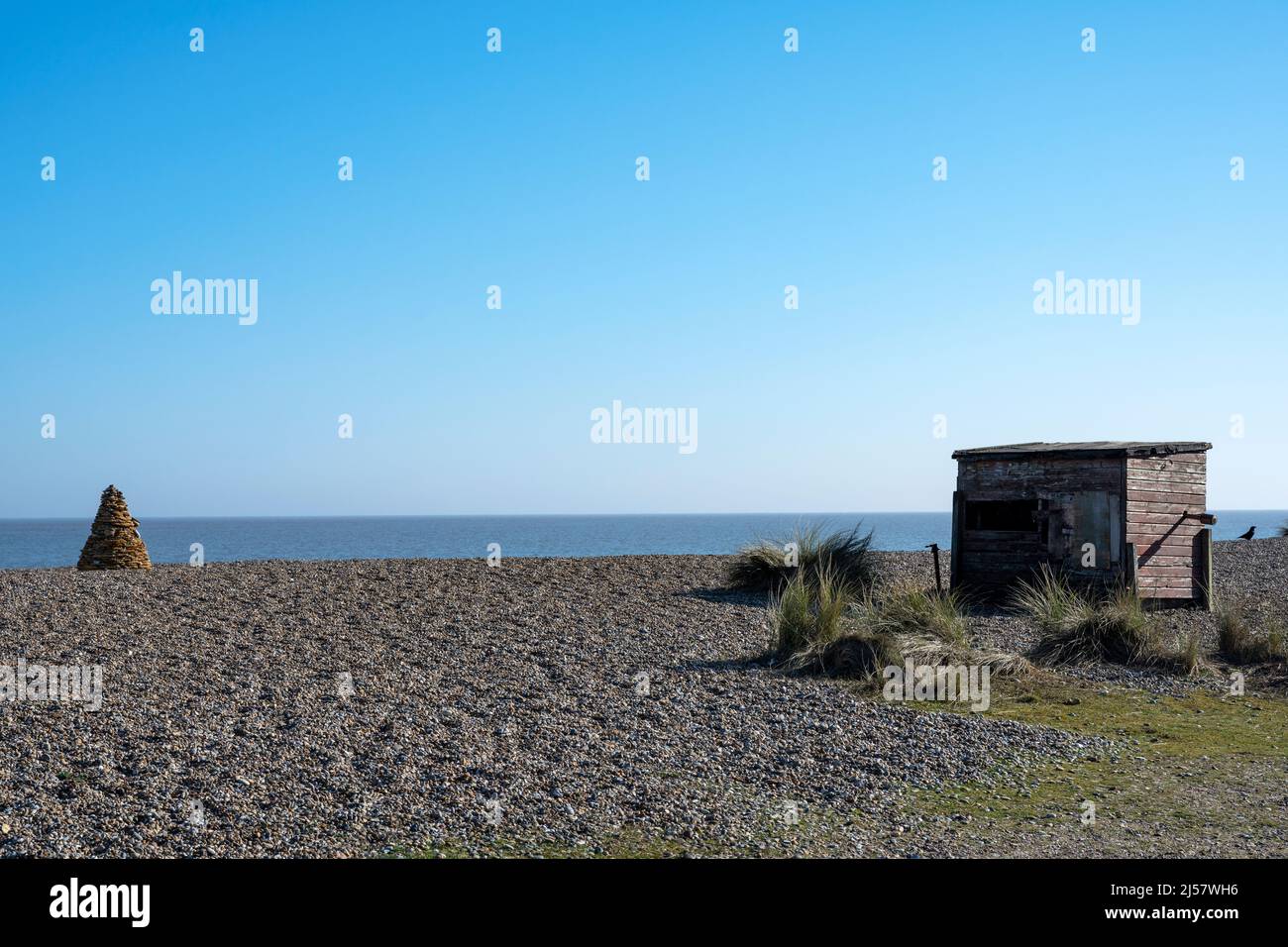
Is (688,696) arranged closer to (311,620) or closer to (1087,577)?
(311,620)

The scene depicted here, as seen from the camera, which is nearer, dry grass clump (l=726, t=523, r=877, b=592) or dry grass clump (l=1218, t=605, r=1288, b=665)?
dry grass clump (l=1218, t=605, r=1288, b=665)

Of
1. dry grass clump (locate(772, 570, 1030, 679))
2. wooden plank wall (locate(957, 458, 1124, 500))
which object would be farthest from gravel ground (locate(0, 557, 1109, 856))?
wooden plank wall (locate(957, 458, 1124, 500))

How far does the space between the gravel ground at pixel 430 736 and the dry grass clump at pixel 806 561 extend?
9.18 feet

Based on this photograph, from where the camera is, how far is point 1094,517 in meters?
16.2

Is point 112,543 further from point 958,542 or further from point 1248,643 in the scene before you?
point 1248,643

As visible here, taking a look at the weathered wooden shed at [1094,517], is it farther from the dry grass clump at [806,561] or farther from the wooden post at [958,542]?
the dry grass clump at [806,561]

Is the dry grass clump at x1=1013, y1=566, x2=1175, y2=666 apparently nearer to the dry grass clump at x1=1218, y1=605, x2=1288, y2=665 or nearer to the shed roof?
the dry grass clump at x1=1218, y1=605, x2=1288, y2=665

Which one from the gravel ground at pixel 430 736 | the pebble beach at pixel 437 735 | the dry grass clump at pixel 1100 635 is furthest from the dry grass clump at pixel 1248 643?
the gravel ground at pixel 430 736

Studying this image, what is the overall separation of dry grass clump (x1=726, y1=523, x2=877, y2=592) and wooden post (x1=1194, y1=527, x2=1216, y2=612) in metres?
5.19

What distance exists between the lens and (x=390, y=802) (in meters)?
6.46

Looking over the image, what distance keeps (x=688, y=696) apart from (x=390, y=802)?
389 centimetres

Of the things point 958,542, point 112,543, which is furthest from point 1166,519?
point 112,543

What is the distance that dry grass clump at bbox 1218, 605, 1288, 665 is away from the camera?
12414 millimetres
